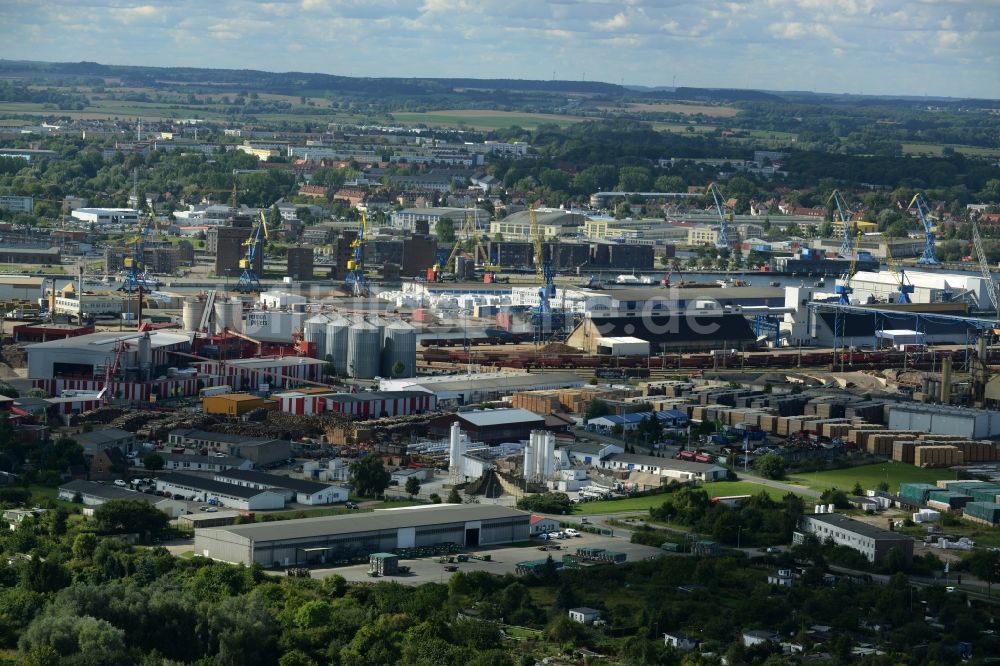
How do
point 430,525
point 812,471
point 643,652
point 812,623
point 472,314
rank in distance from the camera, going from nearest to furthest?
point 643,652
point 812,623
point 430,525
point 812,471
point 472,314

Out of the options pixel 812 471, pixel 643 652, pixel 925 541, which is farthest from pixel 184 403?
pixel 643 652


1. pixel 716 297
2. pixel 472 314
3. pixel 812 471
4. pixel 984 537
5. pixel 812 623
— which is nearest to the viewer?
pixel 812 623

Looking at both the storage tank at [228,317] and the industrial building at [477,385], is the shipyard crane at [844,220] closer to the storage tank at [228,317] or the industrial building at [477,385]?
the storage tank at [228,317]

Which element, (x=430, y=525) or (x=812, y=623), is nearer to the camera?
(x=812, y=623)

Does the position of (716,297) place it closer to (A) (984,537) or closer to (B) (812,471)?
(B) (812,471)

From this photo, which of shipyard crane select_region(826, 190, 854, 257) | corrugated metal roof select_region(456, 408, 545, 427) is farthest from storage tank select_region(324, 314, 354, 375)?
shipyard crane select_region(826, 190, 854, 257)

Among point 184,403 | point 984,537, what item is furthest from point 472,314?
point 984,537
